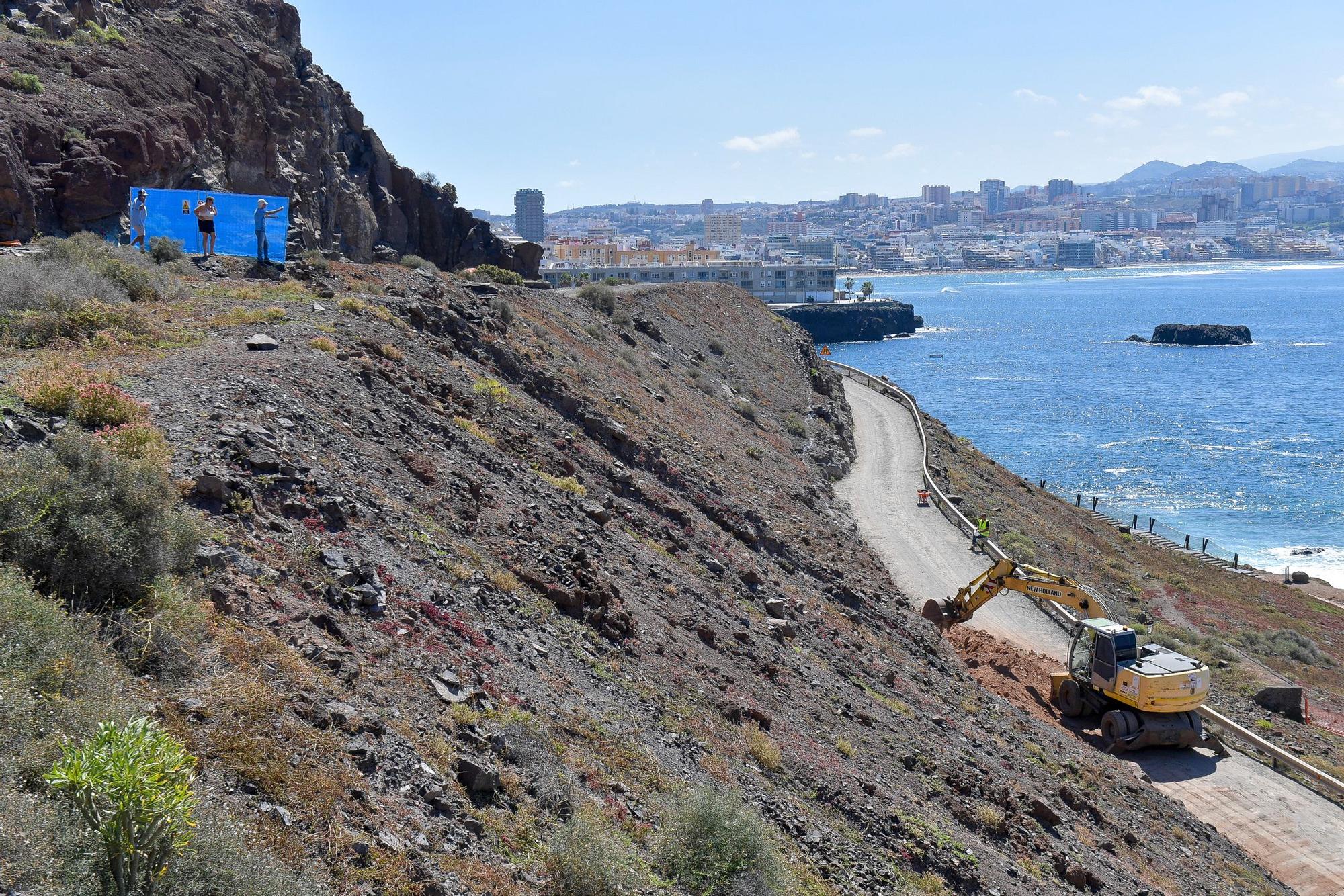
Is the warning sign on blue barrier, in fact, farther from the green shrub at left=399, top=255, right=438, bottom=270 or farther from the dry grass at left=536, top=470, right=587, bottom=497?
the dry grass at left=536, top=470, right=587, bottom=497

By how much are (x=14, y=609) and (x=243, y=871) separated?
2695mm

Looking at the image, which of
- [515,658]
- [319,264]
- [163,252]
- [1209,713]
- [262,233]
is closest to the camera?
[515,658]

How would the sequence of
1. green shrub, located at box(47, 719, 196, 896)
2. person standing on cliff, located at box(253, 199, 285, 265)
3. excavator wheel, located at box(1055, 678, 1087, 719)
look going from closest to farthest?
green shrub, located at box(47, 719, 196, 896)
excavator wheel, located at box(1055, 678, 1087, 719)
person standing on cliff, located at box(253, 199, 285, 265)

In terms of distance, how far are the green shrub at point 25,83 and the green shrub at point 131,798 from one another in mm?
27881

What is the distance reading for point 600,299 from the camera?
46.3 m

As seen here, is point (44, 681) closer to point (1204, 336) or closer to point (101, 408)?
point (101, 408)

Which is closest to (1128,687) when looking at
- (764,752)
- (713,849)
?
(764,752)

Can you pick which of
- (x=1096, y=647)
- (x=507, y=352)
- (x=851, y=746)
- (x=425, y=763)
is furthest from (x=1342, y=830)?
(x=507, y=352)

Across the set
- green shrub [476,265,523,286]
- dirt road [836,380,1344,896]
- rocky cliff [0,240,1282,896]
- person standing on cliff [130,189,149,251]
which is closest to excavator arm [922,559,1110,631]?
rocky cliff [0,240,1282,896]

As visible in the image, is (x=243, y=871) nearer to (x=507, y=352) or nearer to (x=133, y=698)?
(x=133, y=698)

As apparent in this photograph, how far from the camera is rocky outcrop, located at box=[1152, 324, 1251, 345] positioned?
425 feet

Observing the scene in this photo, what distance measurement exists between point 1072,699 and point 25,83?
30844 mm

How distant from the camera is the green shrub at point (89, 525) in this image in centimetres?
765

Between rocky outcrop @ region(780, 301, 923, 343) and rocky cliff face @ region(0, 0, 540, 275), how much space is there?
92.1 meters
